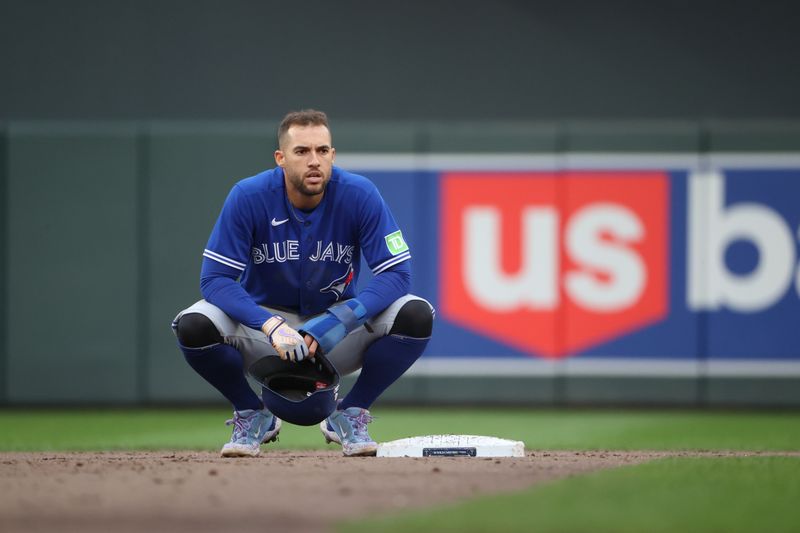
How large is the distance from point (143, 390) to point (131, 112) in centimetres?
266

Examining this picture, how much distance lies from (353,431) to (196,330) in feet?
2.56

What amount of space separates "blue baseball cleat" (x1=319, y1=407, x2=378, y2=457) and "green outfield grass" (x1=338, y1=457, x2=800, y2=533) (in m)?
1.16

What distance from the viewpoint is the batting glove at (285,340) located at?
16.6 feet

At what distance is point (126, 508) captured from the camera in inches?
149

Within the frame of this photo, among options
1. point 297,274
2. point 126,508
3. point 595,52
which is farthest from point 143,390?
point 126,508

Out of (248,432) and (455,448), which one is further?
(248,432)

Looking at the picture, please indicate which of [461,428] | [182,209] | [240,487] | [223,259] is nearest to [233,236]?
[223,259]

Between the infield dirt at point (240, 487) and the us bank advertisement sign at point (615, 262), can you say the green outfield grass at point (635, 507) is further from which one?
the us bank advertisement sign at point (615, 262)

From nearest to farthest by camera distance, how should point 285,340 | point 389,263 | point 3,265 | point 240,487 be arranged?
point 240,487 → point 285,340 → point 389,263 → point 3,265

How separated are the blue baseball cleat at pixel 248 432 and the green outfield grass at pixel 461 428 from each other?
975 mm

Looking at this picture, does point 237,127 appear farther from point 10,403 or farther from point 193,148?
point 10,403

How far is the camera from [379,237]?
5.48 metres

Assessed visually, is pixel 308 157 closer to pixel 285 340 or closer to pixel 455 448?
pixel 285 340

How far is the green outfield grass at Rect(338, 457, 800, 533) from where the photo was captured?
3486 mm
